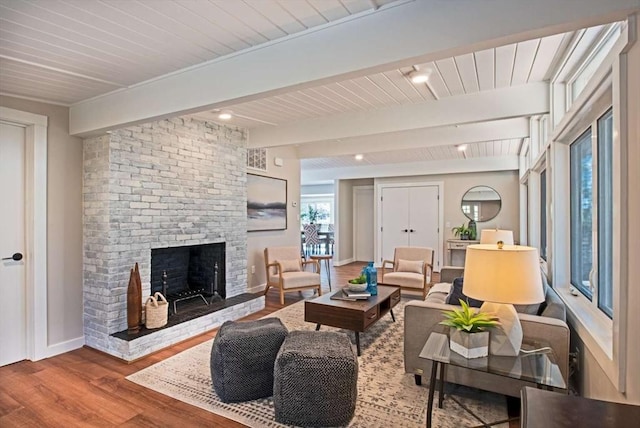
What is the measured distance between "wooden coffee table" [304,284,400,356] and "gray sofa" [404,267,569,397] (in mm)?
626

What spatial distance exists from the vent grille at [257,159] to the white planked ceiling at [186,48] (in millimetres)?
1898

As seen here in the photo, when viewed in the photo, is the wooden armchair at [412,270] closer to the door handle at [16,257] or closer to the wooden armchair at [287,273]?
the wooden armchair at [287,273]

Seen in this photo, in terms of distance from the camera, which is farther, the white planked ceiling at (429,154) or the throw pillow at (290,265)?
the white planked ceiling at (429,154)

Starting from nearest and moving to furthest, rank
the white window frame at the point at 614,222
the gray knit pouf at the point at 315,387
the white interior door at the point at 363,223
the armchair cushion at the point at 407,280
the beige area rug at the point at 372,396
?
1. the white window frame at the point at 614,222
2. the gray knit pouf at the point at 315,387
3. the beige area rug at the point at 372,396
4. the armchair cushion at the point at 407,280
5. the white interior door at the point at 363,223

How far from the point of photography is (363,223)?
9.58 meters

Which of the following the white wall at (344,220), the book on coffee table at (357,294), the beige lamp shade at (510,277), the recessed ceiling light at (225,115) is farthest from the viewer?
the white wall at (344,220)

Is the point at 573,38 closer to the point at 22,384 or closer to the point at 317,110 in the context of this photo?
the point at 317,110

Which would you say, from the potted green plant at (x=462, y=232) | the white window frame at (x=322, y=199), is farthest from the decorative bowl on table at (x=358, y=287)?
the white window frame at (x=322, y=199)

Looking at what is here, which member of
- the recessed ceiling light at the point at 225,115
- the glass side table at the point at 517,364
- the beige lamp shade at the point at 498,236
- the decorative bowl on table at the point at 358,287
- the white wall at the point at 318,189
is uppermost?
the recessed ceiling light at the point at 225,115

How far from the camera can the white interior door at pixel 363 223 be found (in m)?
9.50

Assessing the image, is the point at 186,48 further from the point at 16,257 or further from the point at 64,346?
the point at 64,346

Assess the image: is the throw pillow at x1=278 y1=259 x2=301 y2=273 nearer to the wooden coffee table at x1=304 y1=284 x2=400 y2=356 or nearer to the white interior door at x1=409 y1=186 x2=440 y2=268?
the wooden coffee table at x1=304 y1=284 x2=400 y2=356

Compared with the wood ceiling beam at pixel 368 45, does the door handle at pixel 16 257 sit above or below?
below

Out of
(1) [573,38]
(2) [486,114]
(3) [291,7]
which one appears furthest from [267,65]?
(2) [486,114]
